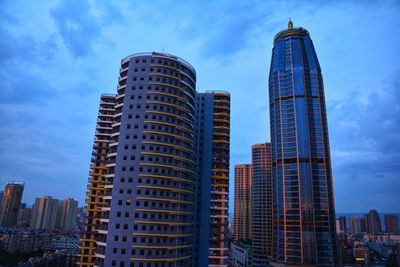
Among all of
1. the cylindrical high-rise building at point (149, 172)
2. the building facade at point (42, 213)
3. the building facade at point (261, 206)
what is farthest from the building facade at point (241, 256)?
the building facade at point (42, 213)

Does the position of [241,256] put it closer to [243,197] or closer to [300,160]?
[243,197]

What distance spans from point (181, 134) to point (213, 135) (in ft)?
59.3

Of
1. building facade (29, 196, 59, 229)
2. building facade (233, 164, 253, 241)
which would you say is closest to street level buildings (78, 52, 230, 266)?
building facade (233, 164, 253, 241)

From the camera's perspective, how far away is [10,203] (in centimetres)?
16912

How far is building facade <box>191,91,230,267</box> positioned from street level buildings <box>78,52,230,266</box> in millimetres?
259

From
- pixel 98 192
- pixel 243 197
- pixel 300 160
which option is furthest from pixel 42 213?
pixel 300 160

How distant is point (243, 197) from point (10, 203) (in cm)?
14188

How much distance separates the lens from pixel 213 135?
81938mm

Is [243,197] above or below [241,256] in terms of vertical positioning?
above

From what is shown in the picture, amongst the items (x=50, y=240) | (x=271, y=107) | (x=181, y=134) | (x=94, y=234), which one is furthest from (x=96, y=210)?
(x=50, y=240)

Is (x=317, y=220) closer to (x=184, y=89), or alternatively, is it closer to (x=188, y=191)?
(x=188, y=191)

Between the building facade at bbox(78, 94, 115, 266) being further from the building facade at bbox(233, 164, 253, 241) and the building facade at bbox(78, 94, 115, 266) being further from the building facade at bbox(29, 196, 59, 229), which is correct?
the building facade at bbox(29, 196, 59, 229)

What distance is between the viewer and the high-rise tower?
321 ft

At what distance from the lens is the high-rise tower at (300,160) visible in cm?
9775
